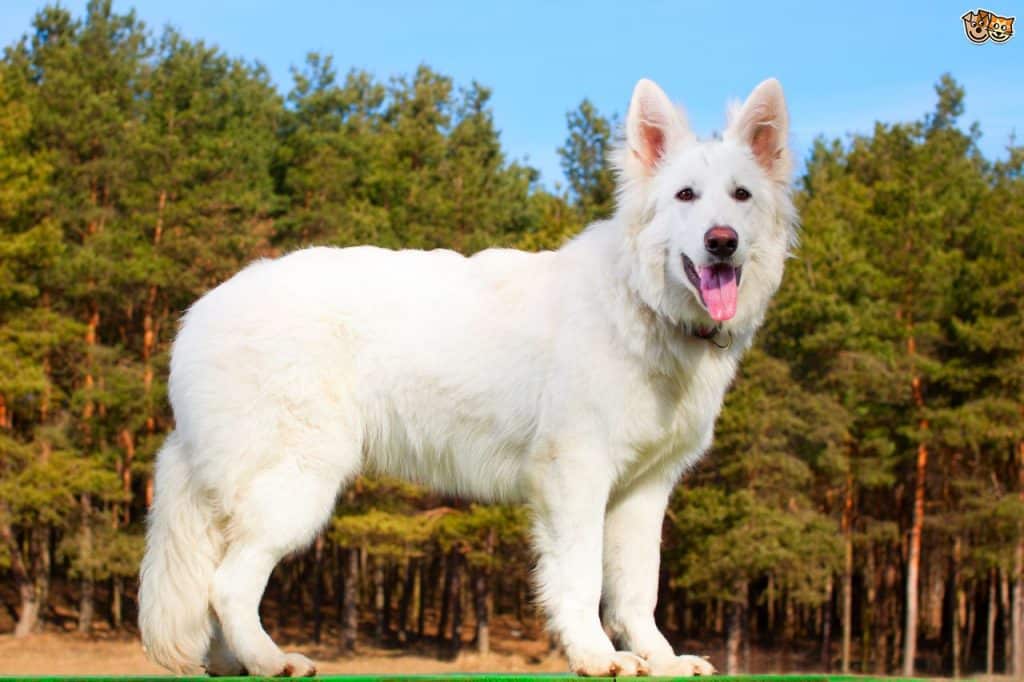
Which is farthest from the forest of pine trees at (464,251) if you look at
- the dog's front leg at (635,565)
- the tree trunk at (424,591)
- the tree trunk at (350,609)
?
the dog's front leg at (635,565)

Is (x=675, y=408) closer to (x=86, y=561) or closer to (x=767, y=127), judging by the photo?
(x=767, y=127)

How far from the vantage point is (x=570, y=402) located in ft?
18.1

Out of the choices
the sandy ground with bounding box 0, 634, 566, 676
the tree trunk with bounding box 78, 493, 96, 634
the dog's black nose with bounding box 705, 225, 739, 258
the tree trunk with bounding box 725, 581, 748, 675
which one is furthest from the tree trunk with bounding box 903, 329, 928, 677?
the dog's black nose with bounding box 705, 225, 739, 258

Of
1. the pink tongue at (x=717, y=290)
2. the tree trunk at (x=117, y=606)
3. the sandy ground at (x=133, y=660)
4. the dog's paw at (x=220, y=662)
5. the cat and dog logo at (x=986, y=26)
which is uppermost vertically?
the cat and dog logo at (x=986, y=26)

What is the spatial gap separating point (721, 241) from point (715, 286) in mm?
235

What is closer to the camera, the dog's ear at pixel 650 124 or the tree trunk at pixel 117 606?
the dog's ear at pixel 650 124

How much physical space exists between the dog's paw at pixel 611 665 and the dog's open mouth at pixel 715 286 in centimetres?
160

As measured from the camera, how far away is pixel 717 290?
5305 millimetres

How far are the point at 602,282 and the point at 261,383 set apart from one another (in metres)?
1.77

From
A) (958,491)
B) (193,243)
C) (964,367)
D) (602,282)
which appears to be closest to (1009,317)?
(964,367)

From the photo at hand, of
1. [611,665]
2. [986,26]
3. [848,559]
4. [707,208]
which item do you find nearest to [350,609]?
[848,559]

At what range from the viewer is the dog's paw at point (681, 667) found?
5348 mm

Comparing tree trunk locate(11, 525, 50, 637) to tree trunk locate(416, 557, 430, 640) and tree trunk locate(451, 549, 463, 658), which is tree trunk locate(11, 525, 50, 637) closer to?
tree trunk locate(451, 549, 463, 658)

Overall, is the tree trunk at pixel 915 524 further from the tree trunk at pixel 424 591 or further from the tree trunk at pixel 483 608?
the tree trunk at pixel 424 591
